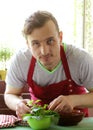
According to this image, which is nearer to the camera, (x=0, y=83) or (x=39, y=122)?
(x=39, y=122)

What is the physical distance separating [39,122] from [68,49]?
0.58 meters

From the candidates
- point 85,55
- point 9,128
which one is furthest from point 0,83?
point 9,128

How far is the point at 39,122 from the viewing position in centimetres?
123

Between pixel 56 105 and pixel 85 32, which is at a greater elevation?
pixel 85 32

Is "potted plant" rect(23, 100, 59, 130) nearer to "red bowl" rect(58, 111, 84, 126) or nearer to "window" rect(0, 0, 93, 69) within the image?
"red bowl" rect(58, 111, 84, 126)

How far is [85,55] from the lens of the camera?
1617 mm

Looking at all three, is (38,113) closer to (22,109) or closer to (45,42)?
(22,109)

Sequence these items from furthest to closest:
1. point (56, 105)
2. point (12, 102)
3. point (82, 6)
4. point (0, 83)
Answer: point (82, 6) < point (0, 83) < point (12, 102) < point (56, 105)

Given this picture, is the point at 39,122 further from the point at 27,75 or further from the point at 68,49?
the point at 68,49

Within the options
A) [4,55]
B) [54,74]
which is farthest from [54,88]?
[4,55]

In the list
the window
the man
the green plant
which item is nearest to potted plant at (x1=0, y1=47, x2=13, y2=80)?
the window

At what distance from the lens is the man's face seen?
4.50 feet

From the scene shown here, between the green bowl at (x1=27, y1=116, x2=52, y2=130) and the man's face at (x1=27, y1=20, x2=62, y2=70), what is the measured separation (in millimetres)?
313

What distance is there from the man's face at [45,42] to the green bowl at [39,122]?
0.31 m
